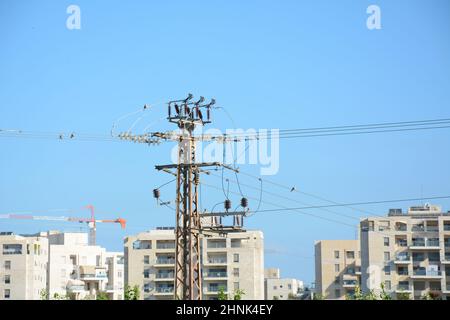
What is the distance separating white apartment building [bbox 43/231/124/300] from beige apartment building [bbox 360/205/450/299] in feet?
98.4

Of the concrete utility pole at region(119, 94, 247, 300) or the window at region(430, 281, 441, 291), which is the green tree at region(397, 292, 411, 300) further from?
the concrete utility pole at region(119, 94, 247, 300)

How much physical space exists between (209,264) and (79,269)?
20.9 m

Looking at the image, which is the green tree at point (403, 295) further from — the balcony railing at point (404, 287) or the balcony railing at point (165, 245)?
the balcony railing at point (165, 245)

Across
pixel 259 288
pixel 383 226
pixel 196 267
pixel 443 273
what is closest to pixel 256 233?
pixel 259 288

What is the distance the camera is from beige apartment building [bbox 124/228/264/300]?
262 ft

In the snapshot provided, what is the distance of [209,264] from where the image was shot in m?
80.0

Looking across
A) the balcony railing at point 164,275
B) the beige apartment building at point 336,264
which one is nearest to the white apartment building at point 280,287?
the beige apartment building at point 336,264

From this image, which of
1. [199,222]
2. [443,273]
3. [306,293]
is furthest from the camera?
[306,293]

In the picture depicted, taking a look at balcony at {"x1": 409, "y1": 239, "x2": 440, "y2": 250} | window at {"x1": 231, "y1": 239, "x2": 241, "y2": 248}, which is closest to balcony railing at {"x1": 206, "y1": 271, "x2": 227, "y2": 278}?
window at {"x1": 231, "y1": 239, "x2": 241, "y2": 248}

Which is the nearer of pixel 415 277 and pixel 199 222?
pixel 199 222
